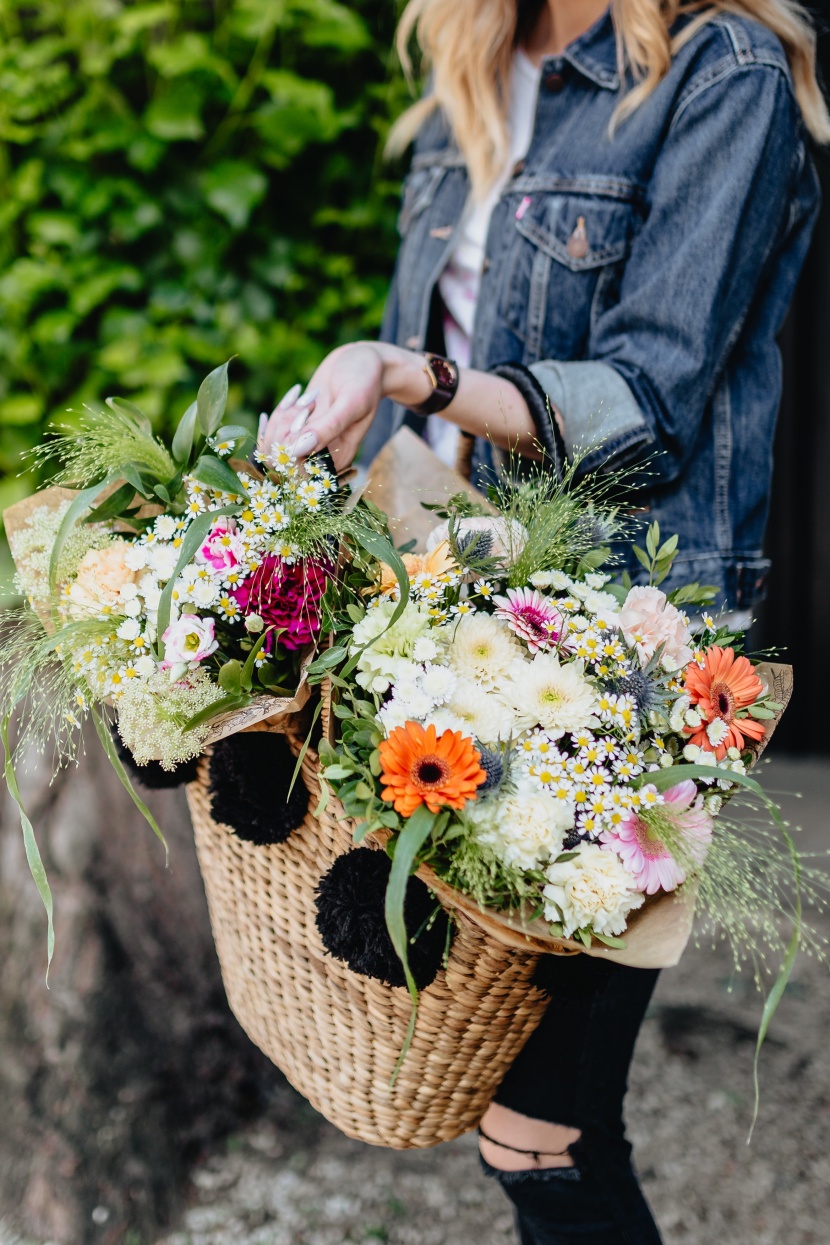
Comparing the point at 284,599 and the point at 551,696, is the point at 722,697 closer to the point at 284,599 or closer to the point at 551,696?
the point at 551,696

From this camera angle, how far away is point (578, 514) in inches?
37.6

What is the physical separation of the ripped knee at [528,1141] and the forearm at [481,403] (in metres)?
0.78

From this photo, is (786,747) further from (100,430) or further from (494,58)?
(100,430)

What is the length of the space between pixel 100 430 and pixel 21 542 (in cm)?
14

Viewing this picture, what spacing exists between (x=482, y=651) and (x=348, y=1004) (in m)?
0.40

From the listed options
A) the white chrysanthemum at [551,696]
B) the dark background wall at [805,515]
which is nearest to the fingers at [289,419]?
the white chrysanthemum at [551,696]

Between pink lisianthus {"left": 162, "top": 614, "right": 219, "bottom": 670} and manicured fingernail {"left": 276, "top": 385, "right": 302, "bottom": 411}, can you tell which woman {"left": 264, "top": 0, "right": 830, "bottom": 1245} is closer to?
manicured fingernail {"left": 276, "top": 385, "right": 302, "bottom": 411}

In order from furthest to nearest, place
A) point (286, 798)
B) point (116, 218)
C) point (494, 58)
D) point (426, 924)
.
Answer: point (116, 218), point (494, 58), point (286, 798), point (426, 924)

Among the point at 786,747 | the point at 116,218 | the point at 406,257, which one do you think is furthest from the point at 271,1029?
the point at 786,747

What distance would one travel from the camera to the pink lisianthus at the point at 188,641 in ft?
2.87

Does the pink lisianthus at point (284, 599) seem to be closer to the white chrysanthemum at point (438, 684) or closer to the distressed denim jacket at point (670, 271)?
the white chrysanthemum at point (438, 684)

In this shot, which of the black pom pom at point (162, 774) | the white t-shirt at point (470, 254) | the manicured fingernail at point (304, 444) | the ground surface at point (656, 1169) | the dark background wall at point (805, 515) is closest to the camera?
the manicured fingernail at point (304, 444)

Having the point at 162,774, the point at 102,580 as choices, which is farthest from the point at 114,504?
the point at 162,774

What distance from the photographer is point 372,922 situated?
89 centimetres
